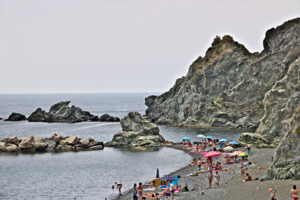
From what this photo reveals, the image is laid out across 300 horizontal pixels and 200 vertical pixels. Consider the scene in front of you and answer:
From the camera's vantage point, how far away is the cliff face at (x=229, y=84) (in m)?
93.1

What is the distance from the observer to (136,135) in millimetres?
69000

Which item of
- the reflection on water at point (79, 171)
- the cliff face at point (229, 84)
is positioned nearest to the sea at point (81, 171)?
the reflection on water at point (79, 171)

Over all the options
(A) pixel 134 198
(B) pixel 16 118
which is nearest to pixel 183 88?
(B) pixel 16 118

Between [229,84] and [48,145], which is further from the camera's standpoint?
[229,84]

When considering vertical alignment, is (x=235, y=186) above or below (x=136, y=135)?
below

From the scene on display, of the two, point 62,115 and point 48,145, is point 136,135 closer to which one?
point 48,145

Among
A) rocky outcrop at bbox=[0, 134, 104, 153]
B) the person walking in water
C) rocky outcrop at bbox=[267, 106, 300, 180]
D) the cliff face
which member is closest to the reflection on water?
rocky outcrop at bbox=[0, 134, 104, 153]

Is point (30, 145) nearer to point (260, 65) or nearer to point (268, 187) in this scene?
point (268, 187)

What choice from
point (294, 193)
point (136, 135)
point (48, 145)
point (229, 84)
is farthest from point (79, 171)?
point (229, 84)

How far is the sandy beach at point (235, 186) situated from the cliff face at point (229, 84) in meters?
45.6

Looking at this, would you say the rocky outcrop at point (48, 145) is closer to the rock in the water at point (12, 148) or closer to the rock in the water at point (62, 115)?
the rock in the water at point (12, 148)

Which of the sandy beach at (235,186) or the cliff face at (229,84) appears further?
the cliff face at (229,84)

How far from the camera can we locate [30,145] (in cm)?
6469

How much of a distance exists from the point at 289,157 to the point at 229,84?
82062 mm
